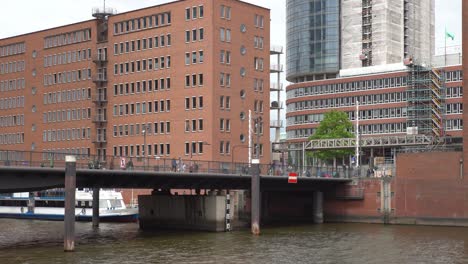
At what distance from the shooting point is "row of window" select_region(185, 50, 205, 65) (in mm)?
131375

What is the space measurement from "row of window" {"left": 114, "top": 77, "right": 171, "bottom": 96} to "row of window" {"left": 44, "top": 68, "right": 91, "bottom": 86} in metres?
7.57

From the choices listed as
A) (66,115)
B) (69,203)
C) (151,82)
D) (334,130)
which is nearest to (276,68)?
(334,130)

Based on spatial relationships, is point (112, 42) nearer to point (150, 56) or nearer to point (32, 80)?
point (150, 56)

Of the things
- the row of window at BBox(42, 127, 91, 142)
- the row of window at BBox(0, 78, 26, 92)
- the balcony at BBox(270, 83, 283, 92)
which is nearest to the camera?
the row of window at BBox(42, 127, 91, 142)

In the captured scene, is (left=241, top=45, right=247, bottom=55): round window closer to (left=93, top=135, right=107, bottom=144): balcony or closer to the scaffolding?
(left=93, top=135, right=107, bottom=144): balcony

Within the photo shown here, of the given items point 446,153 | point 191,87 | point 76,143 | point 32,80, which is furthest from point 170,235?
point 32,80

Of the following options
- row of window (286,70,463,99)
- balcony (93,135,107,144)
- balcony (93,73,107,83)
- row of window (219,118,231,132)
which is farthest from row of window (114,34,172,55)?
row of window (286,70,463,99)

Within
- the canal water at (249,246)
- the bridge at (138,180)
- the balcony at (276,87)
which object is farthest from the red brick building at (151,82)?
the canal water at (249,246)

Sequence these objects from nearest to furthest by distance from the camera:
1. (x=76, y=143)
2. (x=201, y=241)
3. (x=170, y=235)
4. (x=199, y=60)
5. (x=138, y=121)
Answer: (x=201, y=241), (x=170, y=235), (x=199, y=60), (x=138, y=121), (x=76, y=143)

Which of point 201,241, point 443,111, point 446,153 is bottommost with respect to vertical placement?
point 201,241

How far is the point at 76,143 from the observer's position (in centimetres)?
15275

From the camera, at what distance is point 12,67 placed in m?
164

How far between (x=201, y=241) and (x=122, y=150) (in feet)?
245

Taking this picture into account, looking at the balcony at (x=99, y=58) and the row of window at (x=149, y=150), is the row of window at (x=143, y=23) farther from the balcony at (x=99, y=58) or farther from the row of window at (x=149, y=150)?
the row of window at (x=149, y=150)
